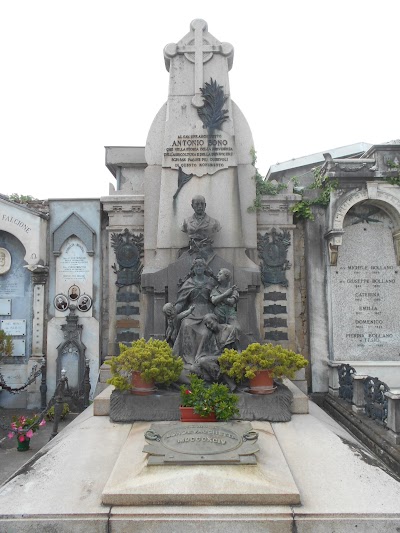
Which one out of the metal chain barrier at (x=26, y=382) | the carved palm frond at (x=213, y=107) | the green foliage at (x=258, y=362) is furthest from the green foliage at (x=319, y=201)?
the metal chain barrier at (x=26, y=382)

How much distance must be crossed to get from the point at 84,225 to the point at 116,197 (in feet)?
3.41

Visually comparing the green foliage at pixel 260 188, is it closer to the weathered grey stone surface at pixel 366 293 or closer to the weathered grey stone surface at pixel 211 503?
the weathered grey stone surface at pixel 366 293

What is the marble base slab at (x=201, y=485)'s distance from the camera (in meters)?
3.89

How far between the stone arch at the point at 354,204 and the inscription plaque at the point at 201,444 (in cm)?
521

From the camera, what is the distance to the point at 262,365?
6129 mm

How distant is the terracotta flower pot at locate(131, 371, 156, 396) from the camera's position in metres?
6.22

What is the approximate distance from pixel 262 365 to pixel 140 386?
5.76ft

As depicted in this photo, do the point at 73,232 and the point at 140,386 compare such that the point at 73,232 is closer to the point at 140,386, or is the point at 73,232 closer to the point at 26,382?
the point at 26,382

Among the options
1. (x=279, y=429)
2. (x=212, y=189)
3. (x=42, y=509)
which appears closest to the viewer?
(x=42, y=509)

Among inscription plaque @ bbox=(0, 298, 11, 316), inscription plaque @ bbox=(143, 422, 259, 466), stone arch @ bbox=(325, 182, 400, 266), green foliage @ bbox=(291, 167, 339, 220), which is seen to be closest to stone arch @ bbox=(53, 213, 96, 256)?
inscription plaque @ bbox=(0, 298, 11, 316)

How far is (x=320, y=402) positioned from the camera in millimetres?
9094

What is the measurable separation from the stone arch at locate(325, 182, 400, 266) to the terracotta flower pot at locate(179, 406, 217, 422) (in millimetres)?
5175

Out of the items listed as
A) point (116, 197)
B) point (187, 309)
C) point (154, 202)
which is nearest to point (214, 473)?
point (187, 309)

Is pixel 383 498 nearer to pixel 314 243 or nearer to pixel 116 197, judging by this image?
pixel 314 243
